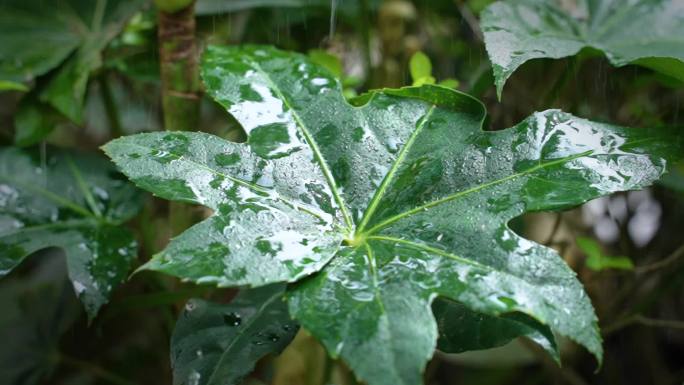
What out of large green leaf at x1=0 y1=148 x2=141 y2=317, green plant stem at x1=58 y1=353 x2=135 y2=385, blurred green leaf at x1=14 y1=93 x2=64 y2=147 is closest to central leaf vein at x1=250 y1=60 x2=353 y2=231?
large green leaf at x1=0 y1=148 x2=141 y2=317

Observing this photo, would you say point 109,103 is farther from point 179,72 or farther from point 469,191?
point 469,191

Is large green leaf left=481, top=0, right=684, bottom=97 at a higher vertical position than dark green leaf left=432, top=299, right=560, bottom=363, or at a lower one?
higher

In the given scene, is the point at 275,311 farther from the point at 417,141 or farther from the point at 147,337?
the point at 147,337

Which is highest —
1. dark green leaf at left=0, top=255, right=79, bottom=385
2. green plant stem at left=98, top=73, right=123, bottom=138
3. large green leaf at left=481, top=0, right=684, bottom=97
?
large green leaf at left=481, top=0, right=684, bottom=97

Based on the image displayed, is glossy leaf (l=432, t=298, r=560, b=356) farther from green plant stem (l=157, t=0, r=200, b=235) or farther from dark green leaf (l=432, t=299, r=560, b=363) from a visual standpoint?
green plant stem (l=157, t=0, r=200, b=235)

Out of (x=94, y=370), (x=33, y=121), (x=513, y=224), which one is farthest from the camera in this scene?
(x=94, y=370)

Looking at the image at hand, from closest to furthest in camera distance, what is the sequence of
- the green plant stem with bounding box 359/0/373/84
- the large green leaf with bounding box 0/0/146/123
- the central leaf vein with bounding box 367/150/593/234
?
1. the central leaf vein with bounding box 367/150/593/234
2. the large green leaf with bounding box 0/0/146/123
3. the green plant stem with bounding box 359/0/373/84

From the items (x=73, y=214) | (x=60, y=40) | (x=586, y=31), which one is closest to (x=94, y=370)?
(x=73, y=214)
